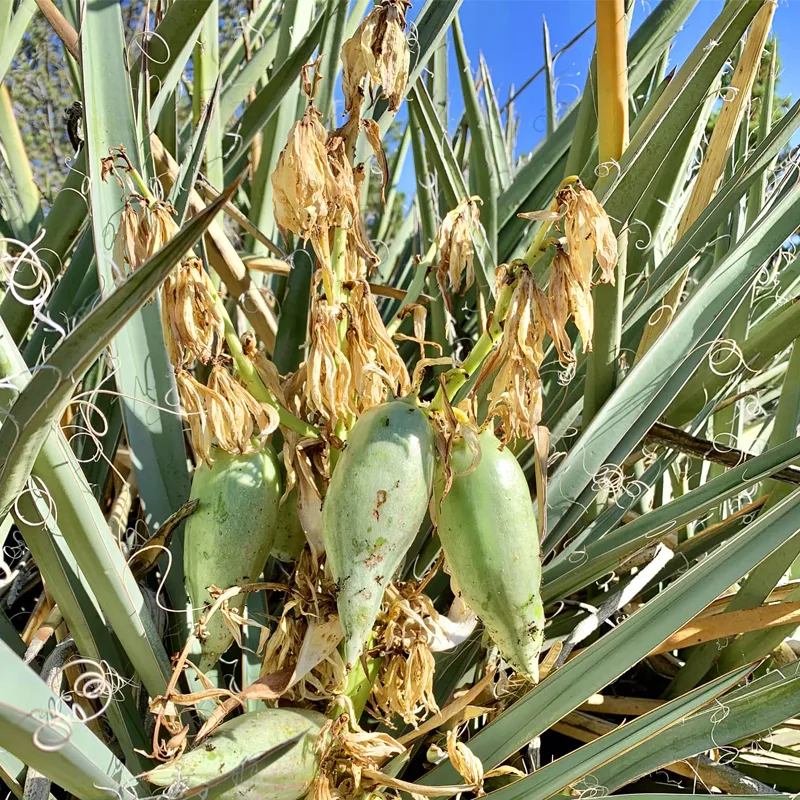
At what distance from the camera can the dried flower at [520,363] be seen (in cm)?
46

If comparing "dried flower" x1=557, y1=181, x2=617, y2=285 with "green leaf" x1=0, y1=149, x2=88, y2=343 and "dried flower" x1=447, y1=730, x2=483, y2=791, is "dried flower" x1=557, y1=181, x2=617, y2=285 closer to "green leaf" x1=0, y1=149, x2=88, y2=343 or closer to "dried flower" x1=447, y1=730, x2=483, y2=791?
"dried flower" x1=447, y1=730, x2=483, y2=791

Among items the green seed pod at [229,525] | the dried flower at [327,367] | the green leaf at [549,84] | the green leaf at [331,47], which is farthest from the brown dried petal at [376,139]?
the green leaf at [549,84]

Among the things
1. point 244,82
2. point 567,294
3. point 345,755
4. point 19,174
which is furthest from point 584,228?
point 19,174

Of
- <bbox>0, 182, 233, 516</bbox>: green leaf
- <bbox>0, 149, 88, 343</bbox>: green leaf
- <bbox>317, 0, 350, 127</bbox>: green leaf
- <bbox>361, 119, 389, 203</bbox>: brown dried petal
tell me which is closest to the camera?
<bbox>0, 182, 233, 516</bbox>: green leaf

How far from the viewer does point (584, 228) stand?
47cm

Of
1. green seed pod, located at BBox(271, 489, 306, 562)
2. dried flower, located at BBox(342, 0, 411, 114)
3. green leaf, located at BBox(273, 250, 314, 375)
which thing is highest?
dried flower, located at BBox(342, 0, 411, 114)

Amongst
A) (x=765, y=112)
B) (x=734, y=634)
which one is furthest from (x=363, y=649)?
(x=765, y=112)

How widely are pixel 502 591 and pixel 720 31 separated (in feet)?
1.58

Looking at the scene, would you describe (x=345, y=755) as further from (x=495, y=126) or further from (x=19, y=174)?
A: (x=495, y=126)

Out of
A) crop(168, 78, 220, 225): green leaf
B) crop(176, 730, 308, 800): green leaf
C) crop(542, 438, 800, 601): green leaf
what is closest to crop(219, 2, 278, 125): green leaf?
crop(168, 78, 220, 225): green leaf

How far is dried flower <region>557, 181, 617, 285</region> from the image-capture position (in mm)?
467

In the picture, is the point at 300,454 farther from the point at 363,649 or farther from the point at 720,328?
the point at 720,328

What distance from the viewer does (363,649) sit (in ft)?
1.64

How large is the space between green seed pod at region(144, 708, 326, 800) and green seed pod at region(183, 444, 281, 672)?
74mm
